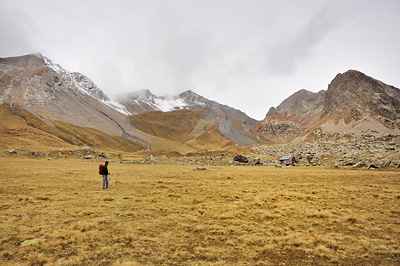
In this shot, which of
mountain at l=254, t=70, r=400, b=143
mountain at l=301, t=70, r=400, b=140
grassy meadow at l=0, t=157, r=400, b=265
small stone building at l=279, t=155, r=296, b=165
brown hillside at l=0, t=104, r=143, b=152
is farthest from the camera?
mountain at l=301, t=70, r=400, b=140

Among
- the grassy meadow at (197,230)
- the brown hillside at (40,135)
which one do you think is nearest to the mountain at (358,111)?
the grassy meadow at (197,230)

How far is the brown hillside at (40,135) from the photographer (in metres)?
71.6

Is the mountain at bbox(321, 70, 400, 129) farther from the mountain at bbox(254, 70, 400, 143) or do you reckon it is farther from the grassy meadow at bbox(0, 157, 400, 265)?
the grassy meadow at bbox(0, 157, 400, 265)

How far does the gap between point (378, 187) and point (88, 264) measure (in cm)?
2622

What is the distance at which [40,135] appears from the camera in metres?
83.2

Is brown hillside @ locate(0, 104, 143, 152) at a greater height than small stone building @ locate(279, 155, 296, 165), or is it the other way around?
brown hillside @ locate(0, 104, 143, 152)

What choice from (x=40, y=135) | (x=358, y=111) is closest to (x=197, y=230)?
(x=40, y=135)

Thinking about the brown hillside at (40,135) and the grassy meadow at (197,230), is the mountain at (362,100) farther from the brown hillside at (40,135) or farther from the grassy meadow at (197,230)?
the grassy meadow at (197,230)

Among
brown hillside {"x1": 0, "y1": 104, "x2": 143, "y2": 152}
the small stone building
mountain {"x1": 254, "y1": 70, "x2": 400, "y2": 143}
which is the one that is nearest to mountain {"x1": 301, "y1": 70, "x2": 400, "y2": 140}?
mountain {"x1": 254, "y1": 70, "x2": 400, "y2": 143}

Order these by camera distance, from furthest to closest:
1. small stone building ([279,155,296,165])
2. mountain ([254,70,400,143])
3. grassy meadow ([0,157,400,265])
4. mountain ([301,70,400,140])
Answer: mountain ([301,70,400,140]) → mountain ([254,70,400,143]) → small stone building ([279,155,296,165]) → grassy meadow ([0,157,400,265])

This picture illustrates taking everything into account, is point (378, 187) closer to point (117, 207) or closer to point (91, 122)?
point (117, 207)

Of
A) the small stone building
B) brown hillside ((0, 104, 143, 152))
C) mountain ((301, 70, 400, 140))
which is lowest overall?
the small stone building

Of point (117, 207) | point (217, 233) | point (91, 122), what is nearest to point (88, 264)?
point (217, 233)

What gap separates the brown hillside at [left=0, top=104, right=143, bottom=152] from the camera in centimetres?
7162
